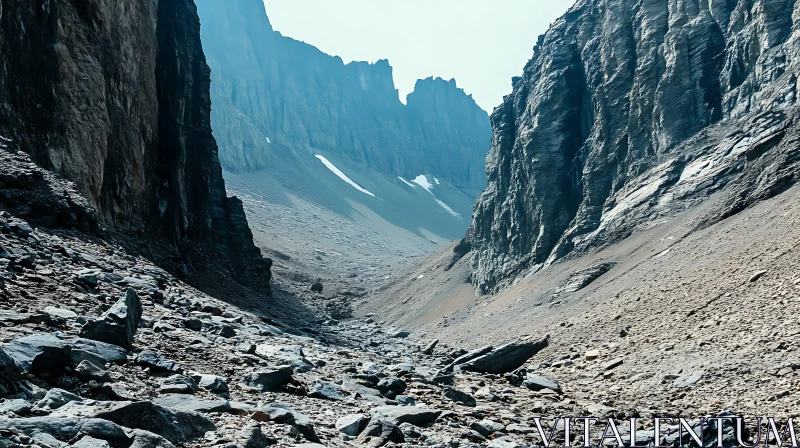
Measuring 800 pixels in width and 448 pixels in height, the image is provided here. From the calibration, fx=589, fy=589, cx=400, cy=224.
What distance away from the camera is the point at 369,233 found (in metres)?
162

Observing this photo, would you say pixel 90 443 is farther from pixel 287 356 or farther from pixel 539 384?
pixel 539 384

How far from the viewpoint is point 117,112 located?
30266 mm

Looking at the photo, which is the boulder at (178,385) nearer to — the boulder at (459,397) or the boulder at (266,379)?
the boulder at (266,379)

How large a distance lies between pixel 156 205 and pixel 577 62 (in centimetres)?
5692

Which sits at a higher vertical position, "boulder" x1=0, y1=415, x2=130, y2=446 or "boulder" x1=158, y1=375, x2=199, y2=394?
"boulder" x1=0, y1=415, x2=130, y2=446

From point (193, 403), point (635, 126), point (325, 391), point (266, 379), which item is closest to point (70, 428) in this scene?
point (193, 403)

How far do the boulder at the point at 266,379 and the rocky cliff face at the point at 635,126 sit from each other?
33.5m

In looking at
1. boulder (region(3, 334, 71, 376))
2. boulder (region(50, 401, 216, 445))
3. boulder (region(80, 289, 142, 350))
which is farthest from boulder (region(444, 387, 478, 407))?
boulder (region(3, 334, 71, 376))

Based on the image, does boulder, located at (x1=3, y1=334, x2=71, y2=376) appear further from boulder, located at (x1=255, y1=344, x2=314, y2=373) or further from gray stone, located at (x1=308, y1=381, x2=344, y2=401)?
boulder, located at (x1=255, y1=344, x2=314, y2=373)

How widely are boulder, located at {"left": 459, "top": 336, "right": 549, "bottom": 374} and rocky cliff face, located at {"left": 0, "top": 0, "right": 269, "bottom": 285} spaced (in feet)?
50.3

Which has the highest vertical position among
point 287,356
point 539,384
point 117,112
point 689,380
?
point 117,112

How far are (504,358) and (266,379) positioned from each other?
12444 mm

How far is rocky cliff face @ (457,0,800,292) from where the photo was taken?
4491 centimetres

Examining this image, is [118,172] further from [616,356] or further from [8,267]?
[616,356]
